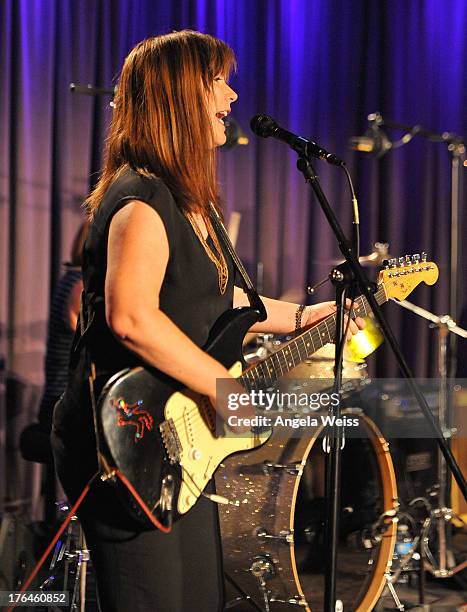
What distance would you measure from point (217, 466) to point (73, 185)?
9.88 ft

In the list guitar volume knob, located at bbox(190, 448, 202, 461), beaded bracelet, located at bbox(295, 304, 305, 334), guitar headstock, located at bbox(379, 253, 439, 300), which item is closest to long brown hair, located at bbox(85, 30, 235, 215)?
guitar volume knob, located at bbox(190, 448, 202, 461)

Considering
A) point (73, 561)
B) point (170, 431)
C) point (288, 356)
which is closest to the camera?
point (170, 431)

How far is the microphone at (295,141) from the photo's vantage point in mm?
2021

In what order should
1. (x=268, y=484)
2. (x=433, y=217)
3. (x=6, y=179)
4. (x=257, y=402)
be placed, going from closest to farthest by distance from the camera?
1. (x=257, y=402)
2. (x=268, y=484)
3. (x=6, y=179)
4. (x=433, y=217)

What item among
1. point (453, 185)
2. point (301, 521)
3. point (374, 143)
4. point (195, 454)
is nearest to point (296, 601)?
point (301, 521)

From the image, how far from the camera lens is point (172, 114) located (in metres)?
1.87

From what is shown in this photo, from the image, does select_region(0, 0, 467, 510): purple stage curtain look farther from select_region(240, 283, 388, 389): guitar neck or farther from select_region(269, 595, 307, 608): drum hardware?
select_region(240, 283, 388, 389): guitar neck

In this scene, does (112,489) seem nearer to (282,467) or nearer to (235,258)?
(235,258)

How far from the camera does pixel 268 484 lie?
9.54ft

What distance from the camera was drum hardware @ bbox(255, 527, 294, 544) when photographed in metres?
2.87

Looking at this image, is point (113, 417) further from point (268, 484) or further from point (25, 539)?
point (25, 539)

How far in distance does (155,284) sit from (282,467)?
1.35m

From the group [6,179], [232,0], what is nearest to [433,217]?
[232,0]

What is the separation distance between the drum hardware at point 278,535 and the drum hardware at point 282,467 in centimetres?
19
